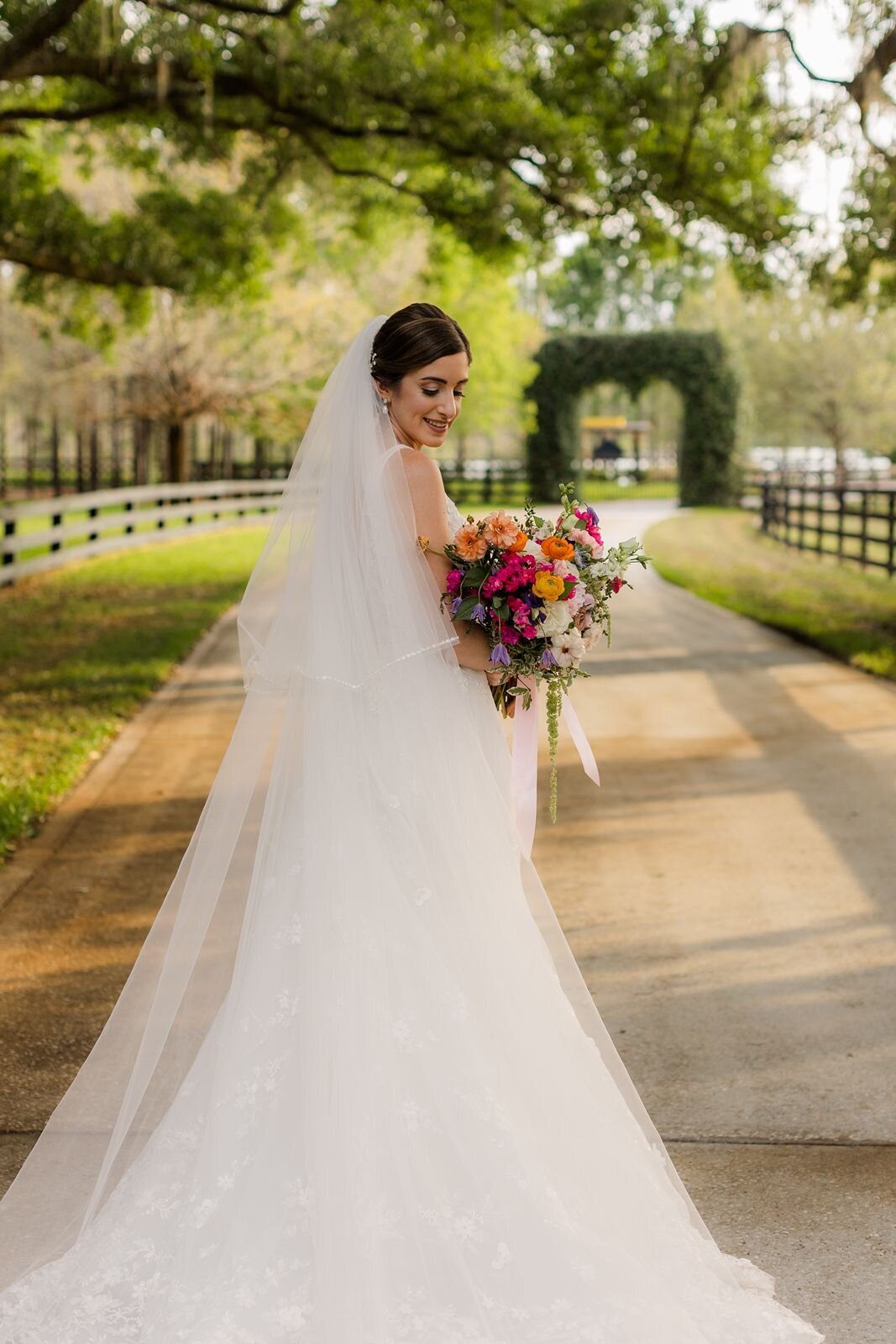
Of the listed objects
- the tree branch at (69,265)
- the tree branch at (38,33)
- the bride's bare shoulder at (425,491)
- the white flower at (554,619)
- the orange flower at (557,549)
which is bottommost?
the white flower at (554,619)

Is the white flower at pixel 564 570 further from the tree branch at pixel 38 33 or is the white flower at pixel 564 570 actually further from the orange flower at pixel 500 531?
the tree branch at pixel 38 33

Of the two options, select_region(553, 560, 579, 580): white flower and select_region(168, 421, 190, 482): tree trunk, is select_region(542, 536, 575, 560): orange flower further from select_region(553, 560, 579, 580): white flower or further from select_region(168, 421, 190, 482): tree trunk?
select_region(168, 421, 190, 482): tree trunk

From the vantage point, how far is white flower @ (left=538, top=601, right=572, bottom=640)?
10.8ft

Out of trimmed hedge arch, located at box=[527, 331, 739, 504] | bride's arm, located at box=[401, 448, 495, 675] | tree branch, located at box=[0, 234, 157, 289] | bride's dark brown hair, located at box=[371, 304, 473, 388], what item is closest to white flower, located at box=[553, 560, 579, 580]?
bride's arm, located at box=[401, 448, 495, 675]

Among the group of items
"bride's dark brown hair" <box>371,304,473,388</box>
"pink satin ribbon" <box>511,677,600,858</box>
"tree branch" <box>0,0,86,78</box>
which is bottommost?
"pink satin ribbon" <box>511,677,600,858</box>

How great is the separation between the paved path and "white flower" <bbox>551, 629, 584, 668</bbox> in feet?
4.56

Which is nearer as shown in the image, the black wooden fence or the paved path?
the paved path

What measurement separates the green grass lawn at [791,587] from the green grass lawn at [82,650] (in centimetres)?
Result: 582

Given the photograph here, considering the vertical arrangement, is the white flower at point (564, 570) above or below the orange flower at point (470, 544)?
below

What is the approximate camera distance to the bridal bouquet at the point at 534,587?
327 centimetres

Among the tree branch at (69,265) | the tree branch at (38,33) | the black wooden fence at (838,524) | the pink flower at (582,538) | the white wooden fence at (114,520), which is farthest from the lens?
the black wooden fence at (838,524)

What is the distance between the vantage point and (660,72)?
48.1 ft

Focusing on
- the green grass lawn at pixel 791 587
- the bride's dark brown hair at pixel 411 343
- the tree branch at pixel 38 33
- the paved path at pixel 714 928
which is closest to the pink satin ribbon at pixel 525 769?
the bride's dark brown hair at pixel 411 343

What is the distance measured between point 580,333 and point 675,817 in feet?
114
